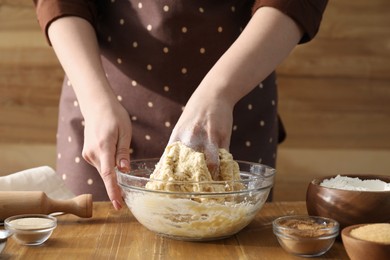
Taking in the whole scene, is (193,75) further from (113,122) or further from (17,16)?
(17,16)

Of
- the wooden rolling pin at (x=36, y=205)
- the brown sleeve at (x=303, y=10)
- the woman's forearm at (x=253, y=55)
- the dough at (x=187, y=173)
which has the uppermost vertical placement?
the brown sleeve at (x=303, y=10)

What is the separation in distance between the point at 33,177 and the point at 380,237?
0.70m

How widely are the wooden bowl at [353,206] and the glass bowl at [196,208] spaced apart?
0.10 metres

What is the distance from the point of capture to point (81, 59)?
1317 millimetres

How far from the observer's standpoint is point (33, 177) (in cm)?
131

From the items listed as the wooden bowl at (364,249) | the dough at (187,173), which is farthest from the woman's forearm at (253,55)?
the wooden bowl at (364,249)

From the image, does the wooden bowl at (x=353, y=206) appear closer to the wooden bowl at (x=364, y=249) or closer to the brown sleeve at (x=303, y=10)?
the wooden bowl at (x=364, y=249)

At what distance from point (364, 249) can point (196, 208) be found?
25 centimetres

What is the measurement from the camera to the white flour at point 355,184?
1.07 meters

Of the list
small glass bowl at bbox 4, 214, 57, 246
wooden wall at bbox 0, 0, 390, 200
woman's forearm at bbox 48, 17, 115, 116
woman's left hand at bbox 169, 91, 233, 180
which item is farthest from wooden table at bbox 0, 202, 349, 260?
wooden wall at bbox 0, 0, 390, 200

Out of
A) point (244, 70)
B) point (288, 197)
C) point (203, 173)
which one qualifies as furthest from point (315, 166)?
point (203, 173)

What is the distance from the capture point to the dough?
1010 millimetres

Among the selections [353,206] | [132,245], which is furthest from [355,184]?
[132,245]

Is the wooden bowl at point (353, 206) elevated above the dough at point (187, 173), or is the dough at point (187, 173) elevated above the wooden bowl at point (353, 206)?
the dough at point (187, 173)
